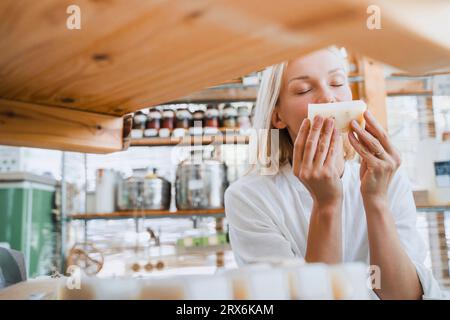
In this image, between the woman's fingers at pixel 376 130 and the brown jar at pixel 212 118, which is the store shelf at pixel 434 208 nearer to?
the brown jar at pixel 212 118

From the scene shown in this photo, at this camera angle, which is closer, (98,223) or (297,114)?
(297,114)

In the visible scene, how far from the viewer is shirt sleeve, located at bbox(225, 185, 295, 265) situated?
902mm

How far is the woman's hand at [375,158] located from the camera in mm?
767

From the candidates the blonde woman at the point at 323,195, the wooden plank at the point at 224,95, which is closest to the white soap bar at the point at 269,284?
the blonde woman at the point at 323,195

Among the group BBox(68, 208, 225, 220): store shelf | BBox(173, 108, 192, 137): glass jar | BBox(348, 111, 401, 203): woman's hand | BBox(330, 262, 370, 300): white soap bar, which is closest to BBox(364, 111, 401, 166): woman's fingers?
BBox(348, 111, 401, 203): woman's hand

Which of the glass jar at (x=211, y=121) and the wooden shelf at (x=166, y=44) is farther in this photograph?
the glass jar at (x=211, y=121)

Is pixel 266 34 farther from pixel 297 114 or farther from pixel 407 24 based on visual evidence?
pixel 297 114

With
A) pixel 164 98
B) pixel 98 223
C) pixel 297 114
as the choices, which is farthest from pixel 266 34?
pixel 98 223

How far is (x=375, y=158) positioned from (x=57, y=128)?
600mm

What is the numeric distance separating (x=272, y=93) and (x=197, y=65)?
0.42 metres

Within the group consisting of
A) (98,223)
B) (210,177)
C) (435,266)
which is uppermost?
(210,177)

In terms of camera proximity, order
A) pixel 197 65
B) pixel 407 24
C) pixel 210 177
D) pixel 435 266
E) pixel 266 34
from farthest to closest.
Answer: pixel 210 177 → pixel 435 266 → pixel 197 65 → pixel 266 34 → pixel 407 24

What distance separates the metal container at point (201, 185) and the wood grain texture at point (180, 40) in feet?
5.17

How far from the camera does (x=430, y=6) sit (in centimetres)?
37
